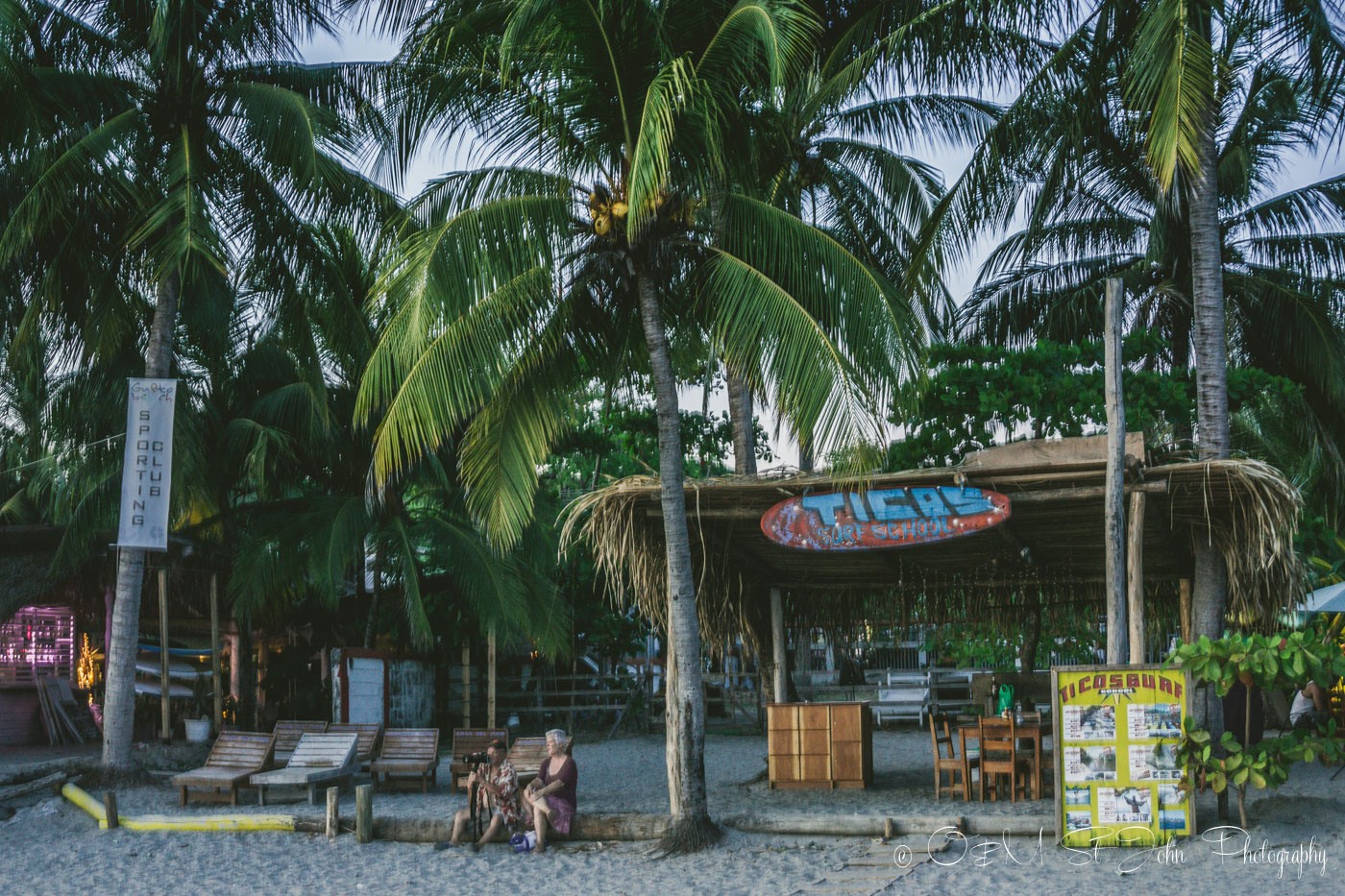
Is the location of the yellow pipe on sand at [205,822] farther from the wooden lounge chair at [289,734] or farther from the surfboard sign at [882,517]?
the surfboard sign at [882,517]

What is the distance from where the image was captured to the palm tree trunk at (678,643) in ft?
31.3

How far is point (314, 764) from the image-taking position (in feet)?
40.2

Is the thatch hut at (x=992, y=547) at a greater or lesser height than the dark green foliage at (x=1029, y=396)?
lesser

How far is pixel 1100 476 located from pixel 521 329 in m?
4.79

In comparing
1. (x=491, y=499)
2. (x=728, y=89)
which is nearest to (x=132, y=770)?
(x=491, y=499)

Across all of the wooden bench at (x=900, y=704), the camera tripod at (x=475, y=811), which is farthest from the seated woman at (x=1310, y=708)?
the camera tripod at (x=475, y=811)

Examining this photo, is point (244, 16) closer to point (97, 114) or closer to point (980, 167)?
point (97, 114)

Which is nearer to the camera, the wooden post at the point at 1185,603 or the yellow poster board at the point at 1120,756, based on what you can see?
the yellow poster board at the point at 1120,756

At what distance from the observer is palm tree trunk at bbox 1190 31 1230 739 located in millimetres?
10602

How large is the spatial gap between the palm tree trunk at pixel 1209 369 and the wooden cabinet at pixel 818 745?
10.2ft

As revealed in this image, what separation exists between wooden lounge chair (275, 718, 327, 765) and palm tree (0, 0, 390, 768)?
5.21 feet

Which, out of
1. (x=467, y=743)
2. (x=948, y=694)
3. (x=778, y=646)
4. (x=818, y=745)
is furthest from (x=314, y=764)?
(x=948, y=694)

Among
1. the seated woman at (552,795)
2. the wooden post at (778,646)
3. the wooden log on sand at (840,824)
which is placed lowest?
the wooden log on sand at (840,824)

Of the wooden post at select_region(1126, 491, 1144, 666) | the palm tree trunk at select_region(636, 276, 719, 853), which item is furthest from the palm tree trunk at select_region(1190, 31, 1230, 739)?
the palm tree trunk at select_region(636, 276, 719, 853)
